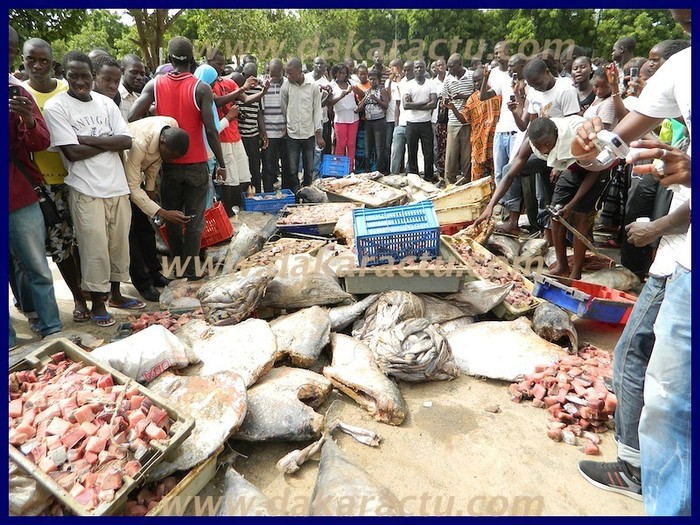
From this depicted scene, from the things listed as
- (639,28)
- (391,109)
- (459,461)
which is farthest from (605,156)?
(639,28)

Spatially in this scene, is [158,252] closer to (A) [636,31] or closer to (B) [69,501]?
(B) [69,501]

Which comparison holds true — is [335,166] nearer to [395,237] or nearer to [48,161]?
[395,237]

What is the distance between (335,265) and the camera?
12.8 ft

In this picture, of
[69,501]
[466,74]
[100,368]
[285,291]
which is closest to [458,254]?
[285,291]

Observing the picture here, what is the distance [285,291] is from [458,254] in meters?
1.51

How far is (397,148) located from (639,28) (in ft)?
68.3

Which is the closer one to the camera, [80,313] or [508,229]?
[80,313]

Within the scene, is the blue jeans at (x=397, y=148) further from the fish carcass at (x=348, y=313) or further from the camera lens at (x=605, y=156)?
the camera lens at (x=605, y=156)

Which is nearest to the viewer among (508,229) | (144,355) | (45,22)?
(144,355)

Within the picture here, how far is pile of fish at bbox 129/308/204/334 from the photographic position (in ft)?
11.6

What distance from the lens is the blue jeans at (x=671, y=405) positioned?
165 centimetres

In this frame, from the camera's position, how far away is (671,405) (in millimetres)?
1688

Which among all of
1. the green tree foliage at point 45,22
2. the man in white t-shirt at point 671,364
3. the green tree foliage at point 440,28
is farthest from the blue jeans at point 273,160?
the green tree foliage at point 440,28

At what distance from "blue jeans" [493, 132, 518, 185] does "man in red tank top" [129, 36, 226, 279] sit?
11.0 ft
